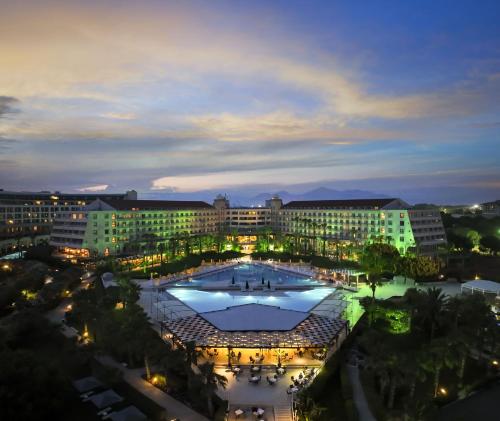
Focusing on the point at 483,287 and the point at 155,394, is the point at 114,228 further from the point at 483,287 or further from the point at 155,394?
the point at 483,287

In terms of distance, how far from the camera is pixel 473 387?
114 ft

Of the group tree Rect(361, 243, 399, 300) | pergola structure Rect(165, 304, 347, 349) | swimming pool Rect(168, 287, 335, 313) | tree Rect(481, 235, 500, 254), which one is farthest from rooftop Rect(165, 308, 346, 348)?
tree Rect(481, 235, 500, 254)

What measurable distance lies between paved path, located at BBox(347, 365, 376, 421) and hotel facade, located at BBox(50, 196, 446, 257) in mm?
63494

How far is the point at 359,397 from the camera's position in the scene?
108 feet

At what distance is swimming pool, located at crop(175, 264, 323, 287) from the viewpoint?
74.4m

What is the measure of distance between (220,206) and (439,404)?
114012mm

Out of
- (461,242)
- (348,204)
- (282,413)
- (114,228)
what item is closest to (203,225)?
(114,228)

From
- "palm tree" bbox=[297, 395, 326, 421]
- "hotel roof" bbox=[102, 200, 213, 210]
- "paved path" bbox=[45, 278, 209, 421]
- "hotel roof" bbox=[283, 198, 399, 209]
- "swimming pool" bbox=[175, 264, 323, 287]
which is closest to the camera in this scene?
"palm tree" bbox=[297, 395, 326, 421]

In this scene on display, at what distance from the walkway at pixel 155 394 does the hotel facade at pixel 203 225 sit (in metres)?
60.9

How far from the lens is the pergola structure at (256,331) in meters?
39.8

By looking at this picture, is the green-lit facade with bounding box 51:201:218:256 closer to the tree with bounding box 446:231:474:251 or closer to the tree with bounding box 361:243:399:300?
the tree with bounding box 361:243:399:300

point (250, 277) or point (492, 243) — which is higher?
point (492, 243)

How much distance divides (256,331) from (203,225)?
9313cm

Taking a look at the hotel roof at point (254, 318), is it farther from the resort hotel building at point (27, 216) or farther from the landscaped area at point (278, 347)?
the resort hotel building at point (27, 216)
